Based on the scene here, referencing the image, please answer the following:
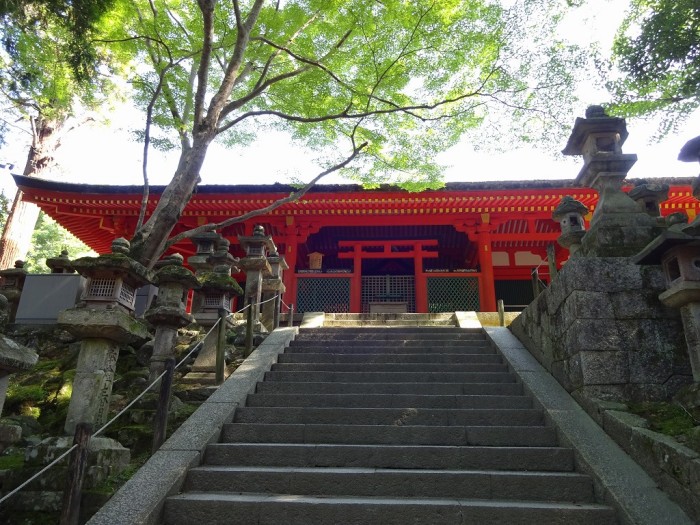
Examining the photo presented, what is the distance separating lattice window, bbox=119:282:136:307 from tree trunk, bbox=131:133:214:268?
1590mm

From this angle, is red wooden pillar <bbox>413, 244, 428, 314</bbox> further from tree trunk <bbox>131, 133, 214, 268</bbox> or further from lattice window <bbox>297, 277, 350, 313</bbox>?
tree trunk <bbox>131, 133, 214, 268</bbox>

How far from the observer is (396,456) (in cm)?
417

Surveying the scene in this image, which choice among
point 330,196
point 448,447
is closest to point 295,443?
point 448,447

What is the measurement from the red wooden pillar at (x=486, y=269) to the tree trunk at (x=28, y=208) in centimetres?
1410

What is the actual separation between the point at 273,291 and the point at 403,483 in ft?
20.4

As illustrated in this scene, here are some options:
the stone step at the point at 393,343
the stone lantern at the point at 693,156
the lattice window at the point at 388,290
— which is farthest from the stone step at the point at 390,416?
the lattice window at the point at 388,290

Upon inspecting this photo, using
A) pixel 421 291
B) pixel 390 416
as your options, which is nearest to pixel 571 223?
pixel 390 416

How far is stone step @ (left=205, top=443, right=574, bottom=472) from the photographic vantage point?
160 inches

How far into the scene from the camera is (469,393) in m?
5.56

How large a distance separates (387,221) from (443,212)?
171 cm

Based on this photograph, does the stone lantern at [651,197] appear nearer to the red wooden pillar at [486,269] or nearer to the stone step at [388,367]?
the stone step at [388,367]

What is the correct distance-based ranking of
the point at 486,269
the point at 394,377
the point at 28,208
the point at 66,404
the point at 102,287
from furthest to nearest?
the point at 28,208 < the point at 486,269 < the point at 66,404 < the point at 394,377 < the point at 102,287

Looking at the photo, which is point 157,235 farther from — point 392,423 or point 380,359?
point 392,423

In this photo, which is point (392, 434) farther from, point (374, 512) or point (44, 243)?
point (44, 243)
